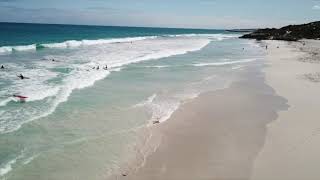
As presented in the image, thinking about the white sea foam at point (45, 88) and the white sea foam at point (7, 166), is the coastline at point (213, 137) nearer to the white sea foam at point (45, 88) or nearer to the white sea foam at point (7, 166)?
Answer: the white sea foam at point (45, 88)

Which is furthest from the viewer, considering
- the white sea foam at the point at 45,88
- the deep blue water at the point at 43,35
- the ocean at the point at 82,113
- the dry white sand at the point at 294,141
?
the deep blue water at the point at 43,35

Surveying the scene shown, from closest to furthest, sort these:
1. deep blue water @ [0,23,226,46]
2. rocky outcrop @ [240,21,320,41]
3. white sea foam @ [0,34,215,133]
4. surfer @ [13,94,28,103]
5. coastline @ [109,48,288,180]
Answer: coastline @ [109,48,288,180], white sea foam @ [0,34,215,133], surfer @ [13,94,28,103], deep blue water @ [0,23,226,46], rocky outcrop @ [240,21,320,41]

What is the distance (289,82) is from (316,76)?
3088 millimetres

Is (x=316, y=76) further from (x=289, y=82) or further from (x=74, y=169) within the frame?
(x=74, y=169)

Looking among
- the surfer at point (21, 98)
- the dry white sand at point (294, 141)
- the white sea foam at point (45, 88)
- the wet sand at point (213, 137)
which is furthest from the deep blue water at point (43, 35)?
the dry white sand at point (294, 141)

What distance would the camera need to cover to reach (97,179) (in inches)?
370

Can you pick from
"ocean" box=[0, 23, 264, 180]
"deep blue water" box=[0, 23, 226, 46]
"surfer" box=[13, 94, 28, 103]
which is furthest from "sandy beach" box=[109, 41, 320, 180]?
"deep blue water" box=[0, 23, 226, 46]

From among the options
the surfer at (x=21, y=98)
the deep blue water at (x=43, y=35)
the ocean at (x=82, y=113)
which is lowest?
the deep blue water at (x=43, y=35)

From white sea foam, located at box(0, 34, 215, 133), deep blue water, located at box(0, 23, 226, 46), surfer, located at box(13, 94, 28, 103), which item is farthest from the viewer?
deep blue water, located at box(0, 23, 226, 46)

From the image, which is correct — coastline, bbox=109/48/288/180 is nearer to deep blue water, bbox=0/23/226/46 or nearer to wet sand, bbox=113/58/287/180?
wet sand, bbox=113/58/287/180

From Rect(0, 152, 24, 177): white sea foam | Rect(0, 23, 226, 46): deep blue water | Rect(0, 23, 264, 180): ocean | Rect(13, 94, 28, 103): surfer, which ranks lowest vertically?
Rect(0, 23, 226, 46): deep blue water

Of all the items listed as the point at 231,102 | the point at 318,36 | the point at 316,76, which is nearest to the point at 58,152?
the point at 231,102

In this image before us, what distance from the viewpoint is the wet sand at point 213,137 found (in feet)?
32.1

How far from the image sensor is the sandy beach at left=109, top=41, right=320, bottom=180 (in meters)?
9.77
